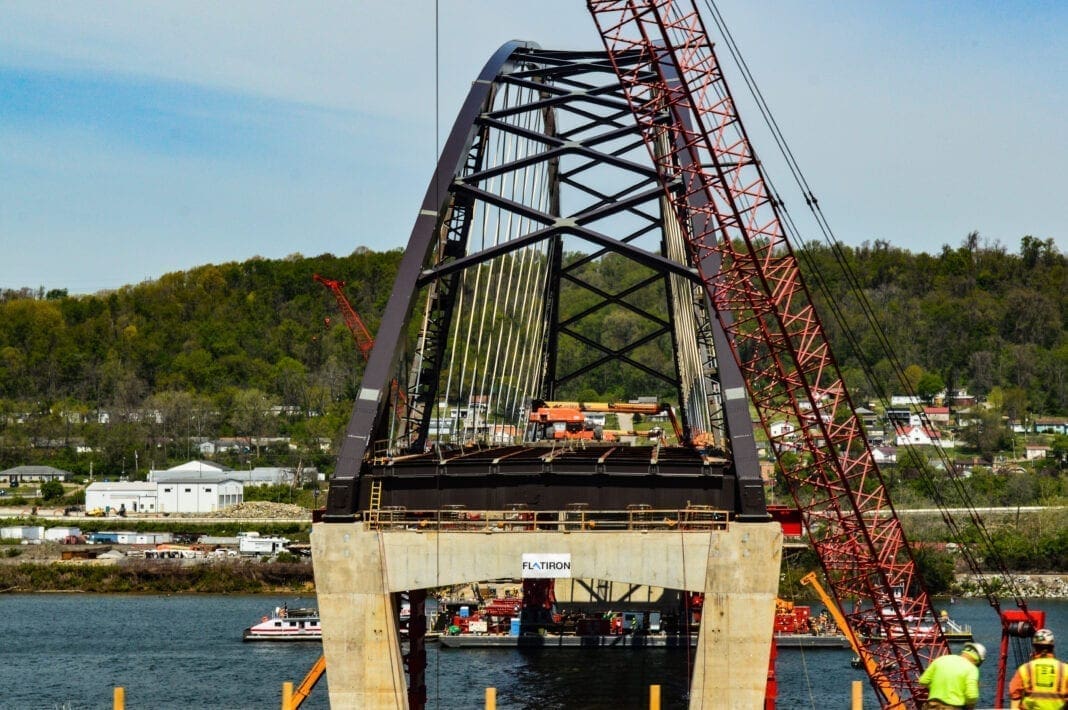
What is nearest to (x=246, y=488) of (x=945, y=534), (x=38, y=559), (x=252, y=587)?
(x=38, y=559)

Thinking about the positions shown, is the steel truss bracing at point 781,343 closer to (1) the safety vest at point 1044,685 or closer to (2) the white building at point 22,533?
(1) the safety vest at point 1044,685

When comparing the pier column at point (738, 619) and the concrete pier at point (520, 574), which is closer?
the pier column at point (738, 619)

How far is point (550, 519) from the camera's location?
5394cm

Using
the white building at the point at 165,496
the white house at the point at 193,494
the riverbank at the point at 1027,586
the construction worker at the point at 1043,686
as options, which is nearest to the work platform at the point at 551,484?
the construction worker at the point at 1043,686

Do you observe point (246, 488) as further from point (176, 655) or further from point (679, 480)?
point (679, 480)

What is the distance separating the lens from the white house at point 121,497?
623 feet

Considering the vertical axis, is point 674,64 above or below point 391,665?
above

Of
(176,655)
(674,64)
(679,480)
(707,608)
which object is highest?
(674,64)

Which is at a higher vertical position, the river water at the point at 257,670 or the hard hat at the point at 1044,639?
the hard hat at the point at 1044,639

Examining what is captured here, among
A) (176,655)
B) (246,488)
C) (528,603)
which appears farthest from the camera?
(246,488)

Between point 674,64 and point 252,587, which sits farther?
point 252,587

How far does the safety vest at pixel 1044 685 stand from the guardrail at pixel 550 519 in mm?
28188

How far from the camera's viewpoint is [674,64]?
59531 mm

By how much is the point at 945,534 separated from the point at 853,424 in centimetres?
9453
